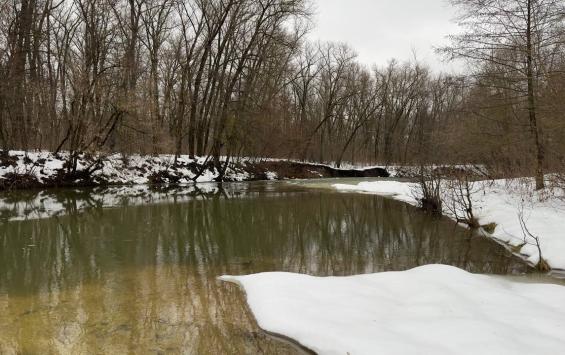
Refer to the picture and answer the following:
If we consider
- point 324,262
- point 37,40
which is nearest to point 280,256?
point 324,262

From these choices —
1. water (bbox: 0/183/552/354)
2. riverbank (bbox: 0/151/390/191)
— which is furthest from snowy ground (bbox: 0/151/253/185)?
water (bbox: 0/183/552/354)

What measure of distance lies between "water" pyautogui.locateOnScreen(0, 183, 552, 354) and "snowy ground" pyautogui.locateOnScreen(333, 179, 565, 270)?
21.3 inches

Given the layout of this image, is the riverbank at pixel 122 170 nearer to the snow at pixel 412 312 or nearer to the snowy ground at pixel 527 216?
the snow at pixel 412 312

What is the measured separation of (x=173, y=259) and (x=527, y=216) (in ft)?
29.2

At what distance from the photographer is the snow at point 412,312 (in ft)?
13.8

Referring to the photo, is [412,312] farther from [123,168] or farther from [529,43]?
[123,168]

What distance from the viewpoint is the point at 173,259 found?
8.73m

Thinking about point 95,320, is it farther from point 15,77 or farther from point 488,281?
point 15,77

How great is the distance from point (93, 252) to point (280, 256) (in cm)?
411

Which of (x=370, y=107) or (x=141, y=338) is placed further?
(x=370, y=107)

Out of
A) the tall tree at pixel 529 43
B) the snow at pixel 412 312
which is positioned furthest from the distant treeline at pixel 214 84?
the snow at pixel 412 312

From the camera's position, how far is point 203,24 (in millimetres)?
32406

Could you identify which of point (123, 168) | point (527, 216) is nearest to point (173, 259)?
point (527, 216)

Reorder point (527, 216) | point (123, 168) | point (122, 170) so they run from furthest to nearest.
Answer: point (123, 168) < point (122, 170) < point (527, 216)
